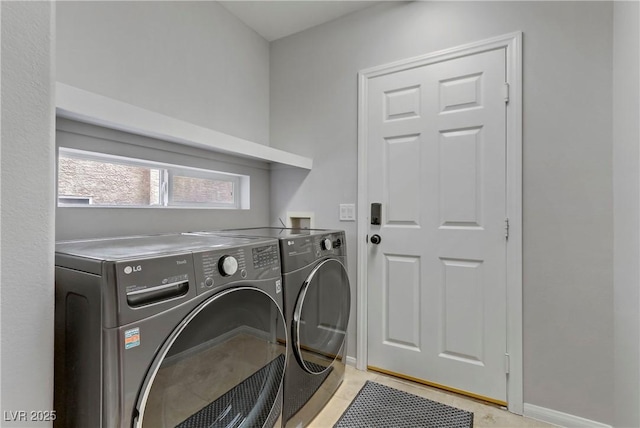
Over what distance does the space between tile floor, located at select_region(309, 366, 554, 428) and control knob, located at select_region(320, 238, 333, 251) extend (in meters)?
0.89

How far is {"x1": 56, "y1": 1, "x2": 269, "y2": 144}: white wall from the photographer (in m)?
1.40

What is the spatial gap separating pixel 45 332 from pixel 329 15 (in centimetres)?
238

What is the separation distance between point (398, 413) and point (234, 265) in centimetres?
130

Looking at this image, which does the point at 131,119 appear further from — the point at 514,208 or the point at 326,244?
the point at 514,208

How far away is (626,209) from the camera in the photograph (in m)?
1.33

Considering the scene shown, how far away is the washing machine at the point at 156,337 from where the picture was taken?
761 mm

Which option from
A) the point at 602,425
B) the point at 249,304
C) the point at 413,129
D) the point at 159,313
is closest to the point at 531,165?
the point at 413,129

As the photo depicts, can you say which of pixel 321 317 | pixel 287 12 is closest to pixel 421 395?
pixel 321 317

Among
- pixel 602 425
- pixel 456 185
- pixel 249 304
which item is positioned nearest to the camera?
pixel 249 304

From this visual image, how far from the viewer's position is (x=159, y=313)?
0.83 m

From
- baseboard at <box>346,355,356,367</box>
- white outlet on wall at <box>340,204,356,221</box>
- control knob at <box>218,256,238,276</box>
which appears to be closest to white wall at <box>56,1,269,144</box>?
white outlet on wall at <box>340,204,356,221</box>

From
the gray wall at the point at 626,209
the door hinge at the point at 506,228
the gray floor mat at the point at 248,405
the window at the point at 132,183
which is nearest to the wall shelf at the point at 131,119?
the window at the point at 132,183

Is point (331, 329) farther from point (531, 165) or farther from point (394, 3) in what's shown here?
point (394, 3)

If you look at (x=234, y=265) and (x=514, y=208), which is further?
(x=514, y=208)
